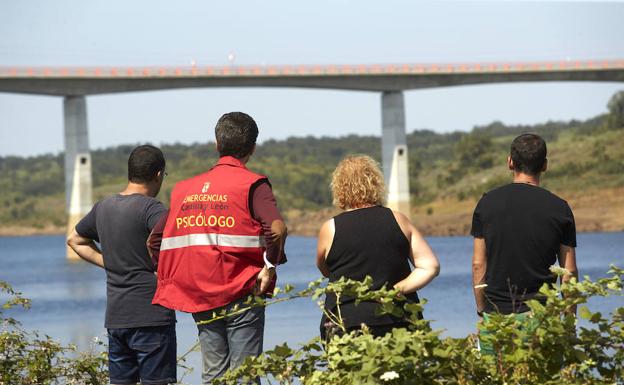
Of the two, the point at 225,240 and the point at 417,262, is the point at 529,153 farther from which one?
the point at 225,240

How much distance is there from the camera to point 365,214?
6301 millimetres

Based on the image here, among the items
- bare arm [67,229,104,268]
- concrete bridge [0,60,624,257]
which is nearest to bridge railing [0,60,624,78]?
concrete bridge [0,60,624,257]

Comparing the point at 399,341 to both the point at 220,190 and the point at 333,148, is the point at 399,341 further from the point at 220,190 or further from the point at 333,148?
the point at 333,148

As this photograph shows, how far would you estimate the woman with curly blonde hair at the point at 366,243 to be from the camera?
6184mm

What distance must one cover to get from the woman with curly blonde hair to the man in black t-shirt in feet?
1.90

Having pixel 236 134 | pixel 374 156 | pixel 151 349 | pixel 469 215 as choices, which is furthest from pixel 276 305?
pixel 374 156

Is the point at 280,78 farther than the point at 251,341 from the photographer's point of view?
Yes

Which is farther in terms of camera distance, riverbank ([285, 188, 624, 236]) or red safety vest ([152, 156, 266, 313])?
riverbank ([285, 188, 624, 236])

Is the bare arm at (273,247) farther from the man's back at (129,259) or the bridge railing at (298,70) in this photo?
the bridge railing at (298,70)

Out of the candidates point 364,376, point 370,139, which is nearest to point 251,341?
point 364,376

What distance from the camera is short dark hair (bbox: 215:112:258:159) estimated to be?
6441 mm

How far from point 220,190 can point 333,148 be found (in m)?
174

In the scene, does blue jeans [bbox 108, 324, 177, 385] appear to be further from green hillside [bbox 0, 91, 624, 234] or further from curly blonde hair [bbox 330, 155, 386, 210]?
green hillside [bbox 0, 91, 624, 234]

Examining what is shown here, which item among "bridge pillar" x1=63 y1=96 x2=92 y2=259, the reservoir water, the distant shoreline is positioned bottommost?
the distant shoreline
